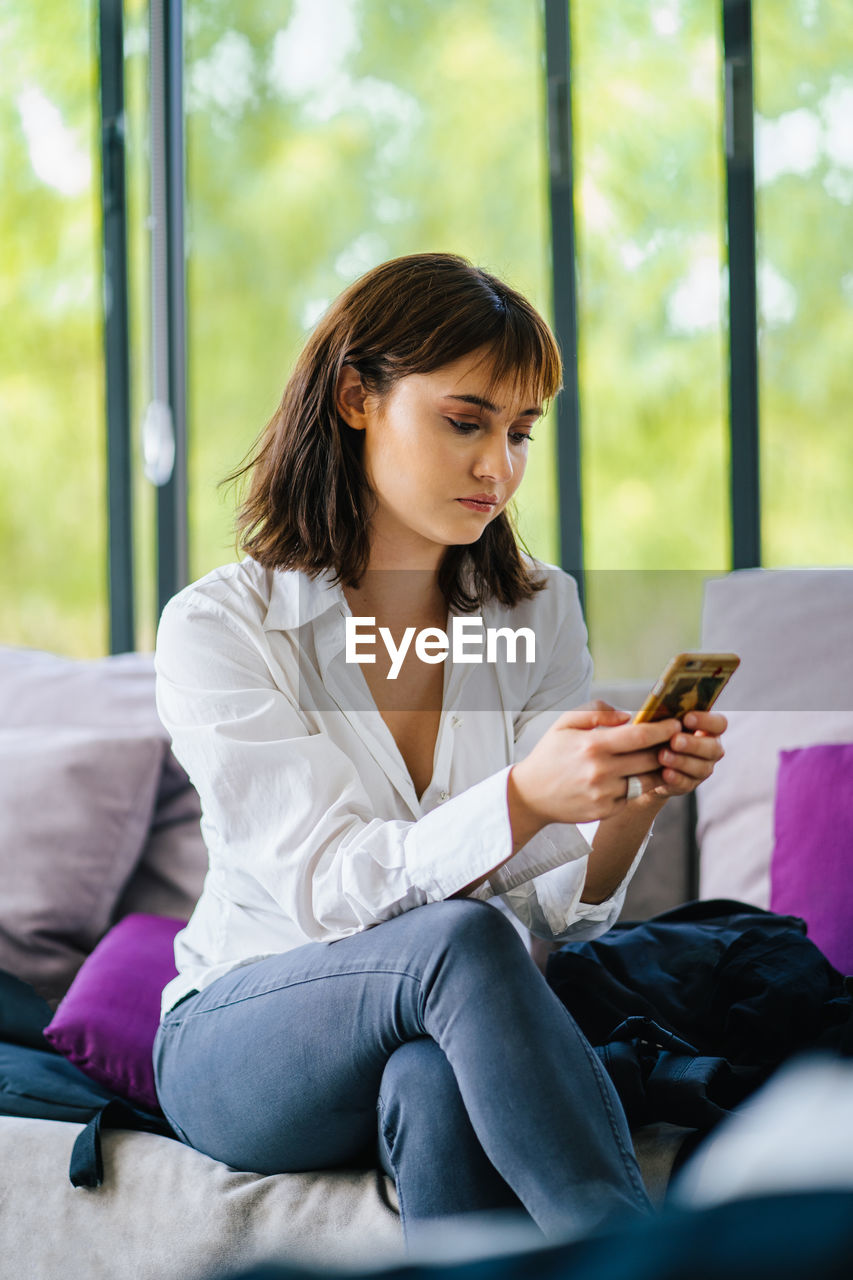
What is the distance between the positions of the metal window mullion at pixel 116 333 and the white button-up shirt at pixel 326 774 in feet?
5.07

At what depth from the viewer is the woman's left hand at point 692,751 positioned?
1.17 metres

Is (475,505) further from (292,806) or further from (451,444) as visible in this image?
(292,806)

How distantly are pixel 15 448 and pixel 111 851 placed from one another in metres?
1.48

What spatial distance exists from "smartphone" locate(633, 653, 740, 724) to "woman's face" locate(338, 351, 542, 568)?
1.33 ft

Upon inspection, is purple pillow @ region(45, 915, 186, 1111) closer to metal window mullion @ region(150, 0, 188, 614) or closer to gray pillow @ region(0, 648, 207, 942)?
gray pillow @ region(0, 648, 207, 942)

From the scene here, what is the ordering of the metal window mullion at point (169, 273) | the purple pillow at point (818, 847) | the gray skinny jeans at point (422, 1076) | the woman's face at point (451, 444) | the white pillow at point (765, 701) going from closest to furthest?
the gray skinny jeans at point (422, 1076), the woman's face at point (451, 444), the purple pillow at point (818, 847), the white pillow at point (765, 701), the metal window mullion at point (169, 273)

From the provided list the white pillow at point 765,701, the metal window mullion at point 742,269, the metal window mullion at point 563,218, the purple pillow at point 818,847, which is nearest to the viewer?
the purple pillow at point 818,847

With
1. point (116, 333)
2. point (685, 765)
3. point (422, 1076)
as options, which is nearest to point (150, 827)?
point (422, 1076)

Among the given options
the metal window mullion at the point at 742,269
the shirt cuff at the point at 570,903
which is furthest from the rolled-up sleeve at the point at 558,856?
the metal window mullion at the point at 742,269

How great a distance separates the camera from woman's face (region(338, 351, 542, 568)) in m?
1.44

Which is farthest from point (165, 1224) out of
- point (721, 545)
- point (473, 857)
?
point (721, 545)

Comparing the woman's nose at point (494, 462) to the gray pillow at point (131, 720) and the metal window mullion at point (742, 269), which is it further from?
the metal window mullion at point (742, 269)

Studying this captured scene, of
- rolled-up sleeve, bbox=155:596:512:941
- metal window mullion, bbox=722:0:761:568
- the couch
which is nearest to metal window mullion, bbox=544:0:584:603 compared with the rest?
metal window mullion, bbox=722:0:761:568

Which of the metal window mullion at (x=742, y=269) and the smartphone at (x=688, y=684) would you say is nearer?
the smartphone at (x=688, y=684)
